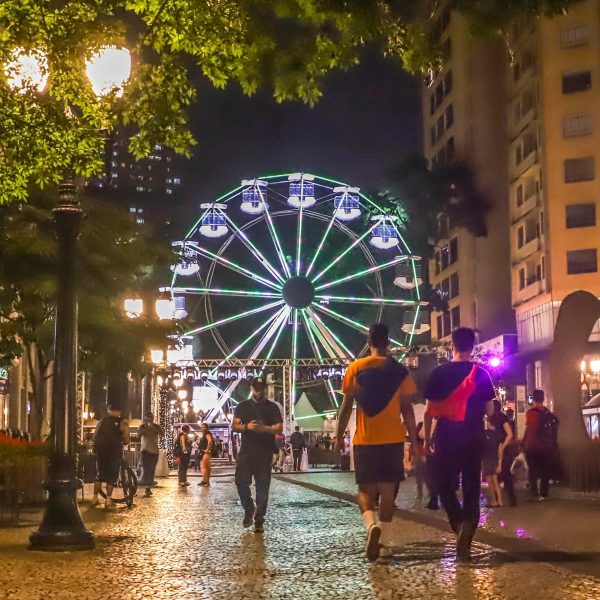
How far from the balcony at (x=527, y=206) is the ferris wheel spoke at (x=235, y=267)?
19451 millimetres

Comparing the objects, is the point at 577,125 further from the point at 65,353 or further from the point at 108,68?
the point at 65,353

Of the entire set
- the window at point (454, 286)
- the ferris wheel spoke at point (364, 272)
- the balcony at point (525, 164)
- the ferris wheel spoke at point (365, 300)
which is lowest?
the ferris wheel spoke at point (365, 300)

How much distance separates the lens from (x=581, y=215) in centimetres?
5397

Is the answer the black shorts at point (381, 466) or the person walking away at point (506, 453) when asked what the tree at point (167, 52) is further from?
the person walking away at point (506, 453)

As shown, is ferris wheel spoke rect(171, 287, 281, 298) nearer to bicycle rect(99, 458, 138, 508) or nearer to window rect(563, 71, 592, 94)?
window rect(563, 71, 592, 94)

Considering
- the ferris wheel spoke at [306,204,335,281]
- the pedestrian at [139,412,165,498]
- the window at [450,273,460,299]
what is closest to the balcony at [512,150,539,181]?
the window at [450,273,460,299]

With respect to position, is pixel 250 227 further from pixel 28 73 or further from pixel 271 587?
pixel 271 587

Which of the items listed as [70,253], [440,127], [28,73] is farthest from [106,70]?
[440,127]

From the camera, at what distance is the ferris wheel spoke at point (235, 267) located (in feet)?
137

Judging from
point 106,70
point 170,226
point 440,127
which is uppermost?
point 440,127

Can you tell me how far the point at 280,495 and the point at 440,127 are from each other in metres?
53.5

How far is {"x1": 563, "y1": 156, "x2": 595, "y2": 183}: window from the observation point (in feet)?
177

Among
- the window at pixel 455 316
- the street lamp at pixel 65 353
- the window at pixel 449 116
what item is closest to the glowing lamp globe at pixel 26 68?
the street lamp at pixel 65 353

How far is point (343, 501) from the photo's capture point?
62.2ft
